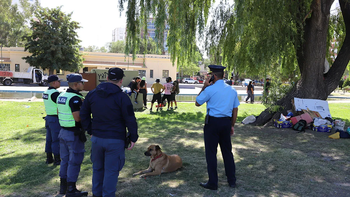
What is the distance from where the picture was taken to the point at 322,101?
10391 millimetres

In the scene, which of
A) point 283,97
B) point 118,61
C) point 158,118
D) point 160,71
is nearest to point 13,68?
point 118,61

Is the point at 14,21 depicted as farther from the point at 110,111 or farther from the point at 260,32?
the point at 110,111

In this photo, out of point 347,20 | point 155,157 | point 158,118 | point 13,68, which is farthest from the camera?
point 13,68

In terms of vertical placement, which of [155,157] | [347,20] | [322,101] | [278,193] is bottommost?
[278,193]

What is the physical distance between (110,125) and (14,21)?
183 ft

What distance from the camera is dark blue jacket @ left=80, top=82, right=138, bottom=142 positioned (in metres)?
3.40

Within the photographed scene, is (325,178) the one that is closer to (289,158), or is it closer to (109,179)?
(289,158)

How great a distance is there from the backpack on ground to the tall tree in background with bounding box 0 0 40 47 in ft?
161

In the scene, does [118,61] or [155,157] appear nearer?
[155,157]

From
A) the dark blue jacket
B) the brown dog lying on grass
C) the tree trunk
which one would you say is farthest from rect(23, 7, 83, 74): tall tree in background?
the dark blue jacket

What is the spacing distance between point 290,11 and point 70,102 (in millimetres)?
8884

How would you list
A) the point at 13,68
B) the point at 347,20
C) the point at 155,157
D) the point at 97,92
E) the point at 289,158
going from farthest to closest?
1. the point at 13,68
2. the point at 347,20
3. the point at 289,158
4. the point at 155,157
5. the point at 97,92

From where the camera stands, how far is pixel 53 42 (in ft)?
123

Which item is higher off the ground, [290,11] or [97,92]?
[290,11]
